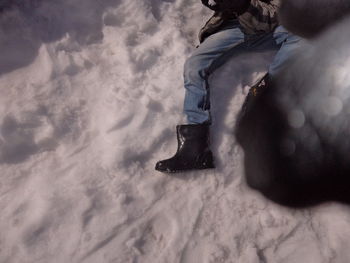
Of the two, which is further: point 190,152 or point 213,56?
point 213,56

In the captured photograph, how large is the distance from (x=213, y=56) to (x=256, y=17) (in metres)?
0.28

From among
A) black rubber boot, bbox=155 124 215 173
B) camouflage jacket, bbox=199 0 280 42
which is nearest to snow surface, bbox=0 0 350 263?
black rubber boot, bbox=155 124 215 173

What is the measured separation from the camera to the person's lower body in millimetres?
1366

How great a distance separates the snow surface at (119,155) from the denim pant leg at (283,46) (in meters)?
0.13

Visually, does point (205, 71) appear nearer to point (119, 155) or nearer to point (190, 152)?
point (190, 152)

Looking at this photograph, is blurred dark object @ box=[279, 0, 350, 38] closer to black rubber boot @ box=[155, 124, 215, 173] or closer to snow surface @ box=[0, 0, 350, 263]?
snow surface @ box=[0, 0, 350, 263]

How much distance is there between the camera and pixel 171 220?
129cm

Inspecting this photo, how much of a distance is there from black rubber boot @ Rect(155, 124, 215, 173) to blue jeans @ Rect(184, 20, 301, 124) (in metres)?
0.06

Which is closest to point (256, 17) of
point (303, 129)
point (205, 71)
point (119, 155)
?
point (205, 71)

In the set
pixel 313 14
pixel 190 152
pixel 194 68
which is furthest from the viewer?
pixel 313 14

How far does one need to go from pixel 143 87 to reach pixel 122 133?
0.29 m

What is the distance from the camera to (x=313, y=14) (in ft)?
5.29

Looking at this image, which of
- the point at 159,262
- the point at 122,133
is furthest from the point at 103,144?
the point at 159,262

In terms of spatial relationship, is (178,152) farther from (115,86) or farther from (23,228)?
(23,228)
